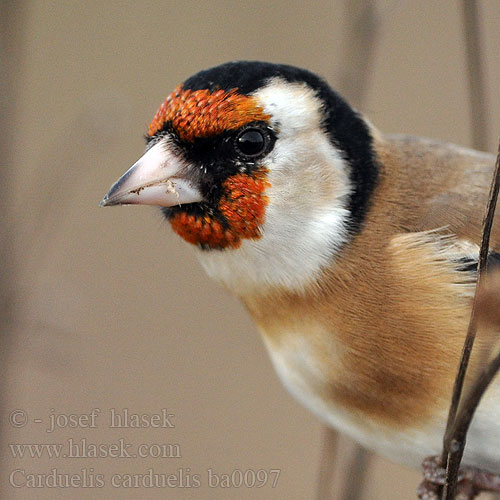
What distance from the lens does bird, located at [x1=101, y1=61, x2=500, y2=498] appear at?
2.44 metres

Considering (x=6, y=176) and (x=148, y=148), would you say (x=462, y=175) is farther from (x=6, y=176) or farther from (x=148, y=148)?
(x=6, y=176)

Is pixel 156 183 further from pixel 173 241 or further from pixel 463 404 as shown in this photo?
pixel 173 241

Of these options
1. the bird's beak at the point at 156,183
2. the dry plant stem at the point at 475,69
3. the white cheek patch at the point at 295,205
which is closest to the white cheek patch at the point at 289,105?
the white cheek patch at the point at 295,205

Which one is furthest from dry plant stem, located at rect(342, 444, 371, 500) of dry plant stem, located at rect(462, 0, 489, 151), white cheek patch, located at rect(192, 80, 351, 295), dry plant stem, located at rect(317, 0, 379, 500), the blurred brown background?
the blurred brown background

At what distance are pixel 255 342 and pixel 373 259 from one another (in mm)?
2690

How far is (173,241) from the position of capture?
463 cm

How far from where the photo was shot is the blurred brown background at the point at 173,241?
471 centimetres

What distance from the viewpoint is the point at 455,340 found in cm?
241

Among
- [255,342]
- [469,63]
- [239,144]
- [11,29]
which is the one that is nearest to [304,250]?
[239,144]

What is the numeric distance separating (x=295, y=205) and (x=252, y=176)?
18 cm

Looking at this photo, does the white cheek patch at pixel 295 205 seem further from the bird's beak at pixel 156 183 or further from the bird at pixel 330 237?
the bird's beak at pixel 156 183

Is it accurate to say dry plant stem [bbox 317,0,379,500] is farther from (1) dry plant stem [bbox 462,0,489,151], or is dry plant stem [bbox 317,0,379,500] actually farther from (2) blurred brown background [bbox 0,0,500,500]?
(2) blurred brown background [bbox 0,0,500,500]

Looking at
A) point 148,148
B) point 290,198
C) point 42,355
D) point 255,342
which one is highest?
point 148,148

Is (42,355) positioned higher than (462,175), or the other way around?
(462,175)
